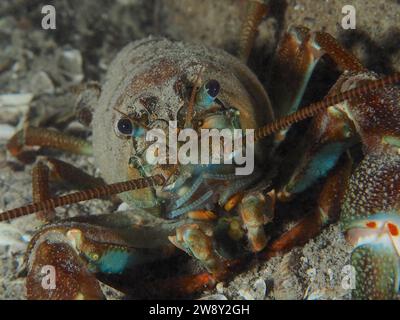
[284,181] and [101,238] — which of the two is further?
[284,181]

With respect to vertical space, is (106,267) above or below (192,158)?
below

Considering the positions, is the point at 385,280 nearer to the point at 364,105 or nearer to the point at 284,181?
the point at 364,105

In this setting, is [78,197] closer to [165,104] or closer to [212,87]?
[165,104]

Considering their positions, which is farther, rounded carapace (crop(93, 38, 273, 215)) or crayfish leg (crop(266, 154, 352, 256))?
crayfish leg (crop(266, 154, 352, 256))

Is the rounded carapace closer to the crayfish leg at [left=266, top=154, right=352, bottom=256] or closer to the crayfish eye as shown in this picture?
the crayfish eye

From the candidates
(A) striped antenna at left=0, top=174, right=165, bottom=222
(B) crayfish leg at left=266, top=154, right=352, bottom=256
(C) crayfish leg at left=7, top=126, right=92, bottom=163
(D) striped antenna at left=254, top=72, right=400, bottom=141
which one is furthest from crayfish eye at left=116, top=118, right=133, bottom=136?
(C) crayfish leg at left=7, top=126, right=92, bottom=163

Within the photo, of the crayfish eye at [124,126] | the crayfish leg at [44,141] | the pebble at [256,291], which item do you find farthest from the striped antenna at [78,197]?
the crayfish leg at [44,141]

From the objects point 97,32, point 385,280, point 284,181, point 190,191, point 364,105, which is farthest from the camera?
point 97,32
